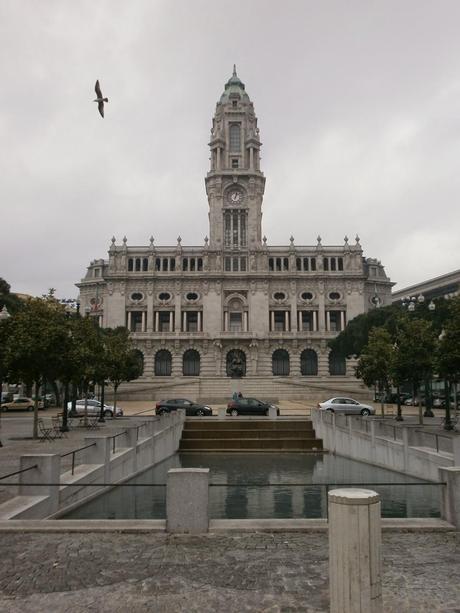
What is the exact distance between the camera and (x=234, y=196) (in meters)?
85.8

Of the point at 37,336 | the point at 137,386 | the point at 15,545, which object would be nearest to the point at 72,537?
the point at 15,545

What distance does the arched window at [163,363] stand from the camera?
8000cm

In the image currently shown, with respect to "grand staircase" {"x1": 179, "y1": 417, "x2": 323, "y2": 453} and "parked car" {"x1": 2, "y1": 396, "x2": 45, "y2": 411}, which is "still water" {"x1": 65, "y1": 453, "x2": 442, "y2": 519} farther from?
"parked car" {"x1": 2, "y1": 396, "x2": 45, "y2": 411}

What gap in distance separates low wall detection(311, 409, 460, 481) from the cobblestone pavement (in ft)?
27.1

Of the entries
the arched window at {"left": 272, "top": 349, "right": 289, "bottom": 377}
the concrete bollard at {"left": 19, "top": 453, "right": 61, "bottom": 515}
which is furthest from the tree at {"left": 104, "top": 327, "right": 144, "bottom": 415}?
the arched window at {"left": 272, "top": 349, "right": 289, "bottom": 377}

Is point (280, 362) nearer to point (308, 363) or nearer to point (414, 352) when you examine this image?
point (308, 363)

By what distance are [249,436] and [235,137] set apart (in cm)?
6917

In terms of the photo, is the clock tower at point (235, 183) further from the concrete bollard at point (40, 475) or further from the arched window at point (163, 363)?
the concrete bollard at point (40, 475)

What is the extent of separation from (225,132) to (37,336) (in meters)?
69.8

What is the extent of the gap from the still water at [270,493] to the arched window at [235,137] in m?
72.4

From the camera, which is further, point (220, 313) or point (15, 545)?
point (220, 313)

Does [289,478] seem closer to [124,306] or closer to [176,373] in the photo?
[176,373]

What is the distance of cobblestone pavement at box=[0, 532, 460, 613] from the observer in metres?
6.66

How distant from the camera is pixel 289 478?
20547 millimetres
